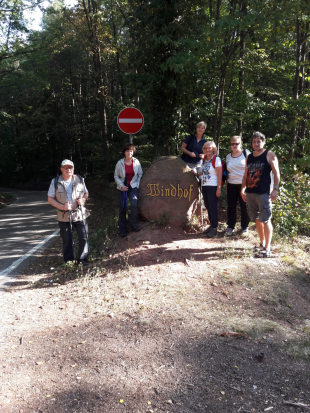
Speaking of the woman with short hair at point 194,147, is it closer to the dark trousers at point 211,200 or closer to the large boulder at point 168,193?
the large boulder at point 168,193

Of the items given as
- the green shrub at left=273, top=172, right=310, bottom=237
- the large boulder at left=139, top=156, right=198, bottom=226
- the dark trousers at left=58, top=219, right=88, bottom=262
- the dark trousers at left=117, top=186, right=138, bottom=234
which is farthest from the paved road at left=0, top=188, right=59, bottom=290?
the green shrub at left=273, top=172, right=310, bottom=237

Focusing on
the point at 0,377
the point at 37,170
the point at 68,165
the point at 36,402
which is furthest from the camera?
the point at 37,170

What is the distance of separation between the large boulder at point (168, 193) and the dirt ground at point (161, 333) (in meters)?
1.02

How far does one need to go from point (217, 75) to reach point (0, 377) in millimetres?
12086

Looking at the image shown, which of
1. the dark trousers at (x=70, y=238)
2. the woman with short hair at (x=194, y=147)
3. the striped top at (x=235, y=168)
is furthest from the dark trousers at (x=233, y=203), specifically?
the dark trousers at (x=70, y=238)

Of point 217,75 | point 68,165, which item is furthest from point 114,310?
point 217,75

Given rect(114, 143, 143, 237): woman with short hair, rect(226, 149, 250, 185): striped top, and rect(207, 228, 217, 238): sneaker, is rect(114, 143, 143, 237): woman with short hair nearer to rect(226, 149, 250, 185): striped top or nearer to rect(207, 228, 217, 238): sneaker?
rect(207, 228, 217, 238): sneaker

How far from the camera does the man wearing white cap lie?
6070 millimetres

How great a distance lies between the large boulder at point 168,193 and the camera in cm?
756

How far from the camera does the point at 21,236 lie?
9.39 meters

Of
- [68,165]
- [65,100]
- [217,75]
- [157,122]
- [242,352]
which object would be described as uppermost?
[65,100]

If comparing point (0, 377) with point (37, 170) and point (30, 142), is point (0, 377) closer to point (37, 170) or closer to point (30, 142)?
point (30, 142)

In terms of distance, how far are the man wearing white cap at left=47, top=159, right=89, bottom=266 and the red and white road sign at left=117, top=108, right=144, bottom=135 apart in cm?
290

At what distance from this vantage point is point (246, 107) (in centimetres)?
1323
